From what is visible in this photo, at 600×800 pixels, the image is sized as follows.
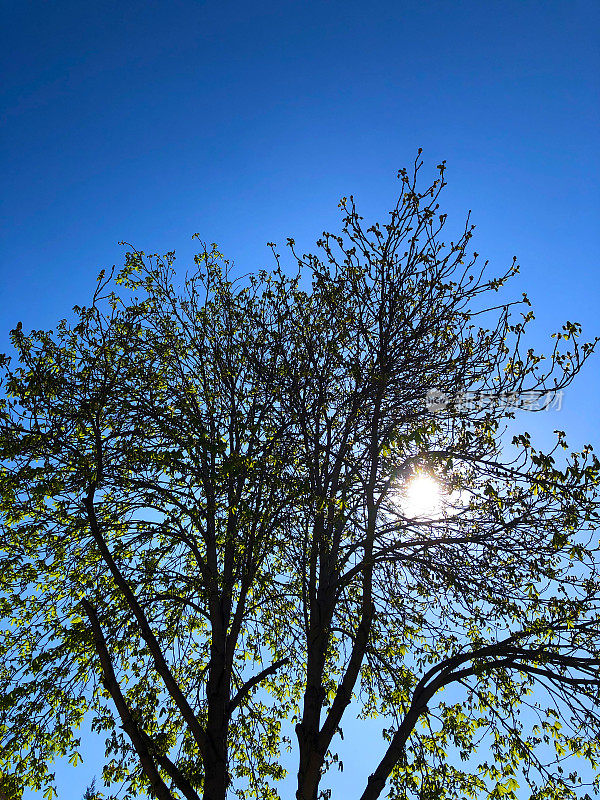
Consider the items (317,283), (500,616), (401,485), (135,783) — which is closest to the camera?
(500,616)

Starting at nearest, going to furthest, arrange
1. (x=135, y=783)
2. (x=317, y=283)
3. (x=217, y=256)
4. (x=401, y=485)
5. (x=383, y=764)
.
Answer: (x=383, y=764) < (x=401, y=485) < (x=135, y=783) < (x=317, y=283) < (x=217, y=256)

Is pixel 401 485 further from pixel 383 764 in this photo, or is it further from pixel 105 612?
pixel 105 612

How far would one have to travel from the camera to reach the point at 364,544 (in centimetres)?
904

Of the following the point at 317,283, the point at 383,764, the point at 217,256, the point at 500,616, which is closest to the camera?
the point at 383,764

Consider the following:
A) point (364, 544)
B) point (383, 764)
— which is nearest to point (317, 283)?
point (364, 544)

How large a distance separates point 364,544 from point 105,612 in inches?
199

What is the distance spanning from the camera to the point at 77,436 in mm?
10234

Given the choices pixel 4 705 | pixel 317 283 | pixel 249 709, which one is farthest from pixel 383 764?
pixel 317 283

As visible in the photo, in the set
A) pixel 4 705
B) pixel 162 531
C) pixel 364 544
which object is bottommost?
pixel 4 705

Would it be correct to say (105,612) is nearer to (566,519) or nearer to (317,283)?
(317,283)

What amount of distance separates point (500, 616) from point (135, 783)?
7.25m

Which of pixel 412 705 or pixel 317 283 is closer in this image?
pixel 412 705

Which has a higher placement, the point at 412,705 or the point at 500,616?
the point at 500,616

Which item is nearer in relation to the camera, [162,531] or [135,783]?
[135,783]
